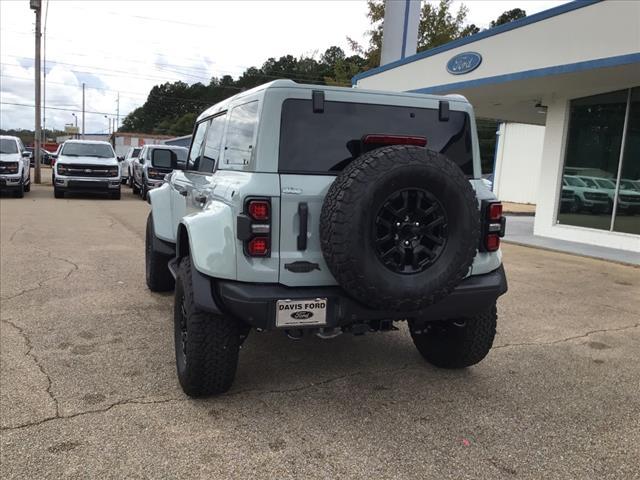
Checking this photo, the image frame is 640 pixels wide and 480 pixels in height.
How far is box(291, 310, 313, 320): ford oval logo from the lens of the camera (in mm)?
2939

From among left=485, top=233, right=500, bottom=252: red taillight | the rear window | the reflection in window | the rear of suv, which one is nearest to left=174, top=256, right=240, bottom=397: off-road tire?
the rear of suv

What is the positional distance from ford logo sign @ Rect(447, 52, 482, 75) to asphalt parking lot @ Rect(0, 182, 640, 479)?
753 centimetres

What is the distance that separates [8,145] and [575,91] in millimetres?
15819

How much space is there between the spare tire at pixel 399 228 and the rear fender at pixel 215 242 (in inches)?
20.6

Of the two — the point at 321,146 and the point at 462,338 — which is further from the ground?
the point at 321,146

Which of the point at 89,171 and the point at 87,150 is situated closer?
the point at 89,171

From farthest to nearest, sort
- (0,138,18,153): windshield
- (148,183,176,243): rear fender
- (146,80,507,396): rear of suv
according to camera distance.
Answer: (0,138,18,153): windshield, (148,183,176,243): rear fender, (146,80,507,396): rear of suv

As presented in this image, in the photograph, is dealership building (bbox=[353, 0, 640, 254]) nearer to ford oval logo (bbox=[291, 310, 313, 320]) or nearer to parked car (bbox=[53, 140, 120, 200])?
ford oval logo (bbox=[291, 310, 313, 320])

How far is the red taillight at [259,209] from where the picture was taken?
286 cm

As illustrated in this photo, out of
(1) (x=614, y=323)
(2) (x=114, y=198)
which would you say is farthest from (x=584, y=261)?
(2) (x=114, y=198)

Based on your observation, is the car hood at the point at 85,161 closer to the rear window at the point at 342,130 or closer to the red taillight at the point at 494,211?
the rear window at the point at 342,130

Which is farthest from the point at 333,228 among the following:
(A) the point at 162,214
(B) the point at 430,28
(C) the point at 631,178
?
(B) the point at 430,28

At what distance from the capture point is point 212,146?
418 centimetres

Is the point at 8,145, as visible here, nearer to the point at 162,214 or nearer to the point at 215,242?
the point at 162,214
